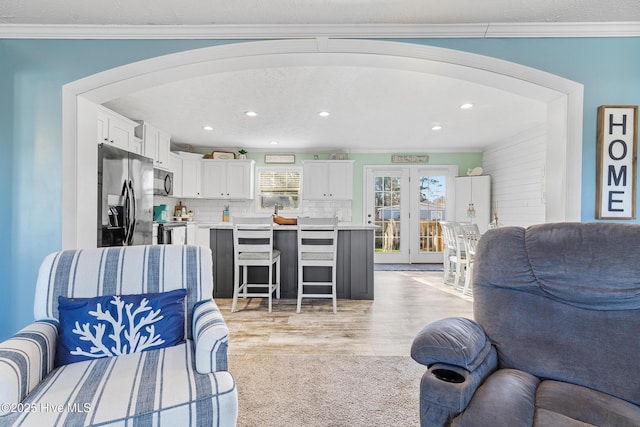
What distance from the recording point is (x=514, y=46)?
7.45 ft

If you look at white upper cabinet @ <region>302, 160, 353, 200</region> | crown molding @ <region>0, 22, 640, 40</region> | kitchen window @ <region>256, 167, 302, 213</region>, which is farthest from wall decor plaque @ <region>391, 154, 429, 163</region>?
crown molding @ <region>0, 22, 640, 40</region>

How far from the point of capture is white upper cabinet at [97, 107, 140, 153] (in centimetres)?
361

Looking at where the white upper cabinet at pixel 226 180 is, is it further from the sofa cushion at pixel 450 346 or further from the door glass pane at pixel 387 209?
the sofa cushion at pixel 450 346

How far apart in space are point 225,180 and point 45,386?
557cm

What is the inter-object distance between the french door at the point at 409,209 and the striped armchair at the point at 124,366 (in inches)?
218

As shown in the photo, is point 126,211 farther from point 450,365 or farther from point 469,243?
point 469,243

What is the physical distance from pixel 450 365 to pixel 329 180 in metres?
5.62

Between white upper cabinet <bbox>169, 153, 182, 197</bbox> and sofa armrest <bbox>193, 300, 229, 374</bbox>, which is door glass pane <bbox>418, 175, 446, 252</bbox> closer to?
white upper cabinet <bbox>169, 153, 182, 197</bbox>

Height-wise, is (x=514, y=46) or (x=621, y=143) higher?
(x=514, y=46)

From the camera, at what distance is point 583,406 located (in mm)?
1040

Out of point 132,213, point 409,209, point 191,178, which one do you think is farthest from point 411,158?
point 132,213

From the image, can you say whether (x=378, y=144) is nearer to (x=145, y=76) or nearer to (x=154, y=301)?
(x=145, y=76)

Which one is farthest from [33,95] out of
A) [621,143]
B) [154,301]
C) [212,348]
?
[621,143]

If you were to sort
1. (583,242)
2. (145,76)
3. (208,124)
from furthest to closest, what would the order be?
(208,124)
(145,76)
(583,242)
